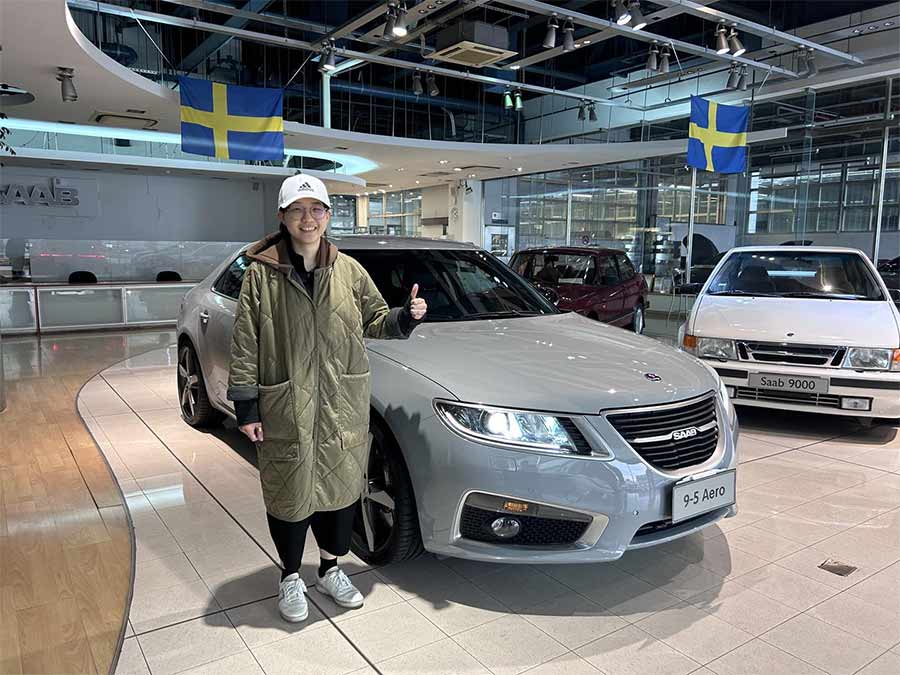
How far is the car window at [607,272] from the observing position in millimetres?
8430

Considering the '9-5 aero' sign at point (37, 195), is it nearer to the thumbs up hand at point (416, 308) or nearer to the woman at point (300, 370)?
the woman at point (300, 370)

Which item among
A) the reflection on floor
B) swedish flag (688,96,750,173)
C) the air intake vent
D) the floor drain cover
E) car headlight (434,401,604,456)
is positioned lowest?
the reflection on floor

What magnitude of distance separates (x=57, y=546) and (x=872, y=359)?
4708 millimetres

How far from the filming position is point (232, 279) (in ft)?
13.0

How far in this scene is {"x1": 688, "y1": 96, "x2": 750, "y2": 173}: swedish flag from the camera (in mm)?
9227

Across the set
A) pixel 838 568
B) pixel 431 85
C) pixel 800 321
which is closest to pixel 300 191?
pixel 838 568

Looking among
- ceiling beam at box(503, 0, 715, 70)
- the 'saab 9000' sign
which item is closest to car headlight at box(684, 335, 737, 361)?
ceiling beam at box(503, 0, 715, 70)

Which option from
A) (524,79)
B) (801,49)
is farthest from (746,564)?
(524,79)

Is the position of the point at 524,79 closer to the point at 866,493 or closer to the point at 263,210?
the point at 263,210

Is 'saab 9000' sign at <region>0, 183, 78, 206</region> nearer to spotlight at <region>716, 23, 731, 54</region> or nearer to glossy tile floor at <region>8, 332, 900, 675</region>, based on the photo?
glossy tile floor at <region>8, 332, 900, 675</region>

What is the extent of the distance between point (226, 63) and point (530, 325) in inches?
622

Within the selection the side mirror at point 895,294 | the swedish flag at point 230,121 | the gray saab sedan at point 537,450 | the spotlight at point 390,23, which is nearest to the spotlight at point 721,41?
the spotlight at point 390,23

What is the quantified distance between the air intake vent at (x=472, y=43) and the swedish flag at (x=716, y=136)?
2.91m

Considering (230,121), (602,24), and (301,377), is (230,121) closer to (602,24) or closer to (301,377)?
(602,24)
